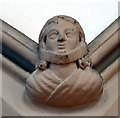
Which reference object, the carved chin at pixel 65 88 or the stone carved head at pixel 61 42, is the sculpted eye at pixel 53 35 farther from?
the carved chin at pixel 65 88

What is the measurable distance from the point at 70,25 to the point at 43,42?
112mm

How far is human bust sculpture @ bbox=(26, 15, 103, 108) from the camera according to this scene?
3.07 feet

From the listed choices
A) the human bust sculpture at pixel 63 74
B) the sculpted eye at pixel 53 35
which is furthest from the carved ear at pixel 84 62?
the sculpted eye at pixel 53 35

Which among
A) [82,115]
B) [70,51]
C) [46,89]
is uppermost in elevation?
[70,51]

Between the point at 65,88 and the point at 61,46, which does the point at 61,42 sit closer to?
the point at 61,46

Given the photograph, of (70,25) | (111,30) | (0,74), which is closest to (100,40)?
(111,30)

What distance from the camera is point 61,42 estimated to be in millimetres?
958

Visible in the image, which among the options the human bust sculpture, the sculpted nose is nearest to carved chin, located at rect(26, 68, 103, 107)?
the human bust sculpture

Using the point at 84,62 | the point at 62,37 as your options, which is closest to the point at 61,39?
the point at 62,37

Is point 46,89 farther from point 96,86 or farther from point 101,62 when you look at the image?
point 101,62

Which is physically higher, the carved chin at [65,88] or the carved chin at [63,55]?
the carved chin at [63,55]

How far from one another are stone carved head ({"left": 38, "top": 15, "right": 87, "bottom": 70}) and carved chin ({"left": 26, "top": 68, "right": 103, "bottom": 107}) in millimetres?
49

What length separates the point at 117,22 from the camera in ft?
3.71

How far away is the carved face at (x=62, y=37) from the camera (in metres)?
0.96
